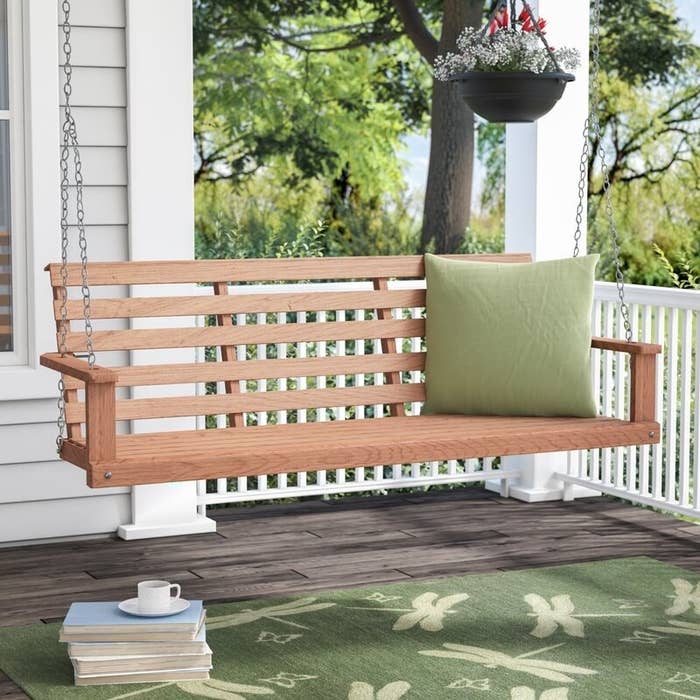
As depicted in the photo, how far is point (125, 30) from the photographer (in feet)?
15.3

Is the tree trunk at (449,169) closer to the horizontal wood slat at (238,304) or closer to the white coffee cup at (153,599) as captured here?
the horizontal wood slat at (238,304)

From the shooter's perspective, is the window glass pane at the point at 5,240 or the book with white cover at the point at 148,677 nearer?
the book with white cover at the point at 148,677

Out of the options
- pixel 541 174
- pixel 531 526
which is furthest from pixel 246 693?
pixel 541 174

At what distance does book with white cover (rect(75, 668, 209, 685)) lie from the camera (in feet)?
11.0

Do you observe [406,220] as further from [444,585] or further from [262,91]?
[444,585]

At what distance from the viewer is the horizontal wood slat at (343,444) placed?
3459 mm

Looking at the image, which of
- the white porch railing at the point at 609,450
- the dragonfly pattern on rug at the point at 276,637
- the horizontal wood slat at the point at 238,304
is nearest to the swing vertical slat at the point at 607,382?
the white porch railing at the point at 609,450

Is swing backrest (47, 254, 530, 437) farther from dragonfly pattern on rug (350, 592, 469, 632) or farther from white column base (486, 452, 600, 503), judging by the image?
white column base (486, 452, 600, 503)

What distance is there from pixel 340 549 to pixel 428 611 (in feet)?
A: 2.64

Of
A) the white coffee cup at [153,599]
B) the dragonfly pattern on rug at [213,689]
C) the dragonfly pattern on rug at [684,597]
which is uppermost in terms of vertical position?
the white coffee cup at [153,599]

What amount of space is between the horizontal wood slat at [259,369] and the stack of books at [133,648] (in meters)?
0.74

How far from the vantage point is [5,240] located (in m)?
4.61

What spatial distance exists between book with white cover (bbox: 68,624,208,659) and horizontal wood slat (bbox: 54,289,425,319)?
0.96 metres

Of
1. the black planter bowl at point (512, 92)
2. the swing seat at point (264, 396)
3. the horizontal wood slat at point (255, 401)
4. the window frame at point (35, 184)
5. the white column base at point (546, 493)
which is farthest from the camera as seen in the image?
the white column base at point (546, 493)
